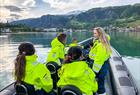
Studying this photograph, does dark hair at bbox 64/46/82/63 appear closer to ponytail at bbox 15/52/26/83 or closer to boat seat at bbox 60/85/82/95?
boat seat at bbox 60/85/82/95

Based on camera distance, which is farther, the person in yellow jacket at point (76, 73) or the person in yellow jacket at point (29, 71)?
the person in yellow jacket at point (29, 71)

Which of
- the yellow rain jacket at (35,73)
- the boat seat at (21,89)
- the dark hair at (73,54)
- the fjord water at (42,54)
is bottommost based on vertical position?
the fjord water at (42,54)

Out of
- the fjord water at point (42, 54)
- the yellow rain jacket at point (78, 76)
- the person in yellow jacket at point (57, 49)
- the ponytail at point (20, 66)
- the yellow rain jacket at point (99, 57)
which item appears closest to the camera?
the yellow rain jacket at point (78, 76)

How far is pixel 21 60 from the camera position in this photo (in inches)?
169

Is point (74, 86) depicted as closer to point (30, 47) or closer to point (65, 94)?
point (65, 94)

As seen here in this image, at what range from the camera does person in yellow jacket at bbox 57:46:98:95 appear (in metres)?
4.11

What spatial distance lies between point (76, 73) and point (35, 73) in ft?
2.13

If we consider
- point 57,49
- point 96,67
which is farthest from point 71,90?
point 57,49

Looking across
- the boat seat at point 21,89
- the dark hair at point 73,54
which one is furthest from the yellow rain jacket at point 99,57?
the boat seat at point 21,89

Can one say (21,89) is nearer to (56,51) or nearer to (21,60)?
(21,60)

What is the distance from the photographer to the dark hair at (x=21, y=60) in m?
4.29

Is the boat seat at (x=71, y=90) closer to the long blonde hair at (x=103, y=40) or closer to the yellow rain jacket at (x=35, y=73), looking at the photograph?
the yellow rain jacket at (x=35, y=73)

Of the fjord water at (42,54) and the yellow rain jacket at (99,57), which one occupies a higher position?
the yellow rain jacket at (99,57)

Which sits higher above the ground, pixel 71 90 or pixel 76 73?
pixel 76 73
